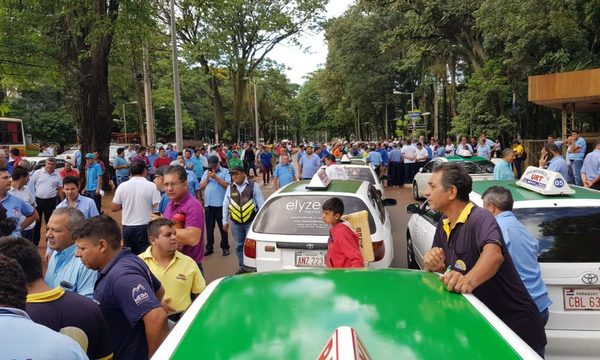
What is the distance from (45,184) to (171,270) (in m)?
6.86

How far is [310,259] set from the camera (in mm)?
5320

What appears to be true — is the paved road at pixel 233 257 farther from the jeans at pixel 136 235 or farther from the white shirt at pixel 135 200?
the white shirt at pixel 135 200

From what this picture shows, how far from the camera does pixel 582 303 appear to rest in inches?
147

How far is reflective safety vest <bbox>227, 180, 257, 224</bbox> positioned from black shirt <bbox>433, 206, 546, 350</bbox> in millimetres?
4669

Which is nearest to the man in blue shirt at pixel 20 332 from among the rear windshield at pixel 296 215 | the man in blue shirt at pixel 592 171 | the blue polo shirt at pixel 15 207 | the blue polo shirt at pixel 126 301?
the blue polo shirt at pixel 126 301

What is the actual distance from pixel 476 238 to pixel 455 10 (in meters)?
22.9

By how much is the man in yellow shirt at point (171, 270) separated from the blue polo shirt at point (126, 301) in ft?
2.15

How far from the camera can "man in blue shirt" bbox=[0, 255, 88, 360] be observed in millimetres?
1669

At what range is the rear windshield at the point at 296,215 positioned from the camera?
551cm

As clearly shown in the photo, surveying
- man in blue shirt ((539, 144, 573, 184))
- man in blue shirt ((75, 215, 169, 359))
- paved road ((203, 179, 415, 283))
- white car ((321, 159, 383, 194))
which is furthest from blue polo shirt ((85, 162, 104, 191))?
man in blue shirt ((539, 144, 573, 184))

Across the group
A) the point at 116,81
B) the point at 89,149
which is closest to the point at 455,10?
the point at 89,149

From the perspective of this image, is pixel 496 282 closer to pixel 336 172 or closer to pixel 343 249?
pixel 343 249

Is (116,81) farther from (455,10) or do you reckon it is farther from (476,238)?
(476,238)

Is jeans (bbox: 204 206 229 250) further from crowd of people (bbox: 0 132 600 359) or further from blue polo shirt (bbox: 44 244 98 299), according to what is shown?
blue polo shirt (bbox: 44 244 98 299)
